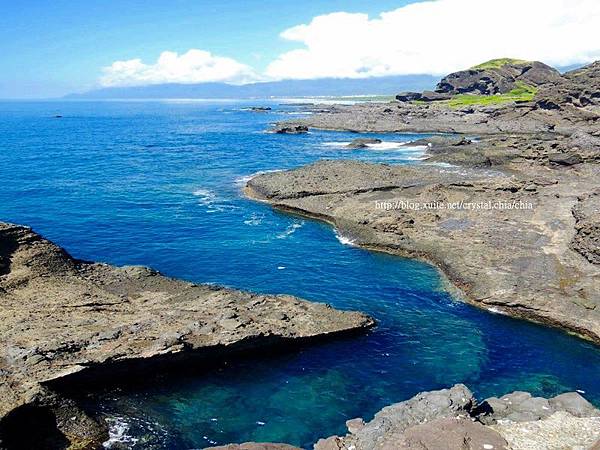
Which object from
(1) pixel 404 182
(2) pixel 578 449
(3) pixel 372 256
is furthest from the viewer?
(1) pixel 404 182

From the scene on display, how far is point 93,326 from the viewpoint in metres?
27.3

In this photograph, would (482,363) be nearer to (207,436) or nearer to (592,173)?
(207,436)

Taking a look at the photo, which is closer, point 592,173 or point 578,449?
point 578,449

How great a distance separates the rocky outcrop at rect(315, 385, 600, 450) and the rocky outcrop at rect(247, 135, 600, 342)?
11571 millimetres

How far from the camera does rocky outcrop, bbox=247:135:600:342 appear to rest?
34.7m

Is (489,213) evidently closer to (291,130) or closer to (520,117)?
(291,130)

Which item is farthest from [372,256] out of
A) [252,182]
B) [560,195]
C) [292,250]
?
[252,182]

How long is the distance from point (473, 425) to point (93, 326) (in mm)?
19635

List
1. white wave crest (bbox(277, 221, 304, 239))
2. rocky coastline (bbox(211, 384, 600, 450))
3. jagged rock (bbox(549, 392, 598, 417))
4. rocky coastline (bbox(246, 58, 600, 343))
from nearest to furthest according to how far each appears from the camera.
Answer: rocky coastline (bbox(211, 384, 600, 450)), jagged rock (bbox(549, 392, 598, 417)), rocky coastline (bbox(246, 58, 600, 343)), white wave crest (bbox(277, 221, 304, 239))

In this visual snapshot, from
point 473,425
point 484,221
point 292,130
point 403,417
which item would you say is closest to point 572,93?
point 292,130

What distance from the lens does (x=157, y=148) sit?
110m

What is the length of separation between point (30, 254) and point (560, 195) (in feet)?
165

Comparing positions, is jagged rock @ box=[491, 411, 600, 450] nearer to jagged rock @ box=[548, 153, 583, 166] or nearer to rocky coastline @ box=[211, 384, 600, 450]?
rocky coastline @ box=[211, 384, 600, 450]

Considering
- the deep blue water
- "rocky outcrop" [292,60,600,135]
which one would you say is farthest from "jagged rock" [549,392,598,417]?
"rocky outcrop" [292,60,600,135]
